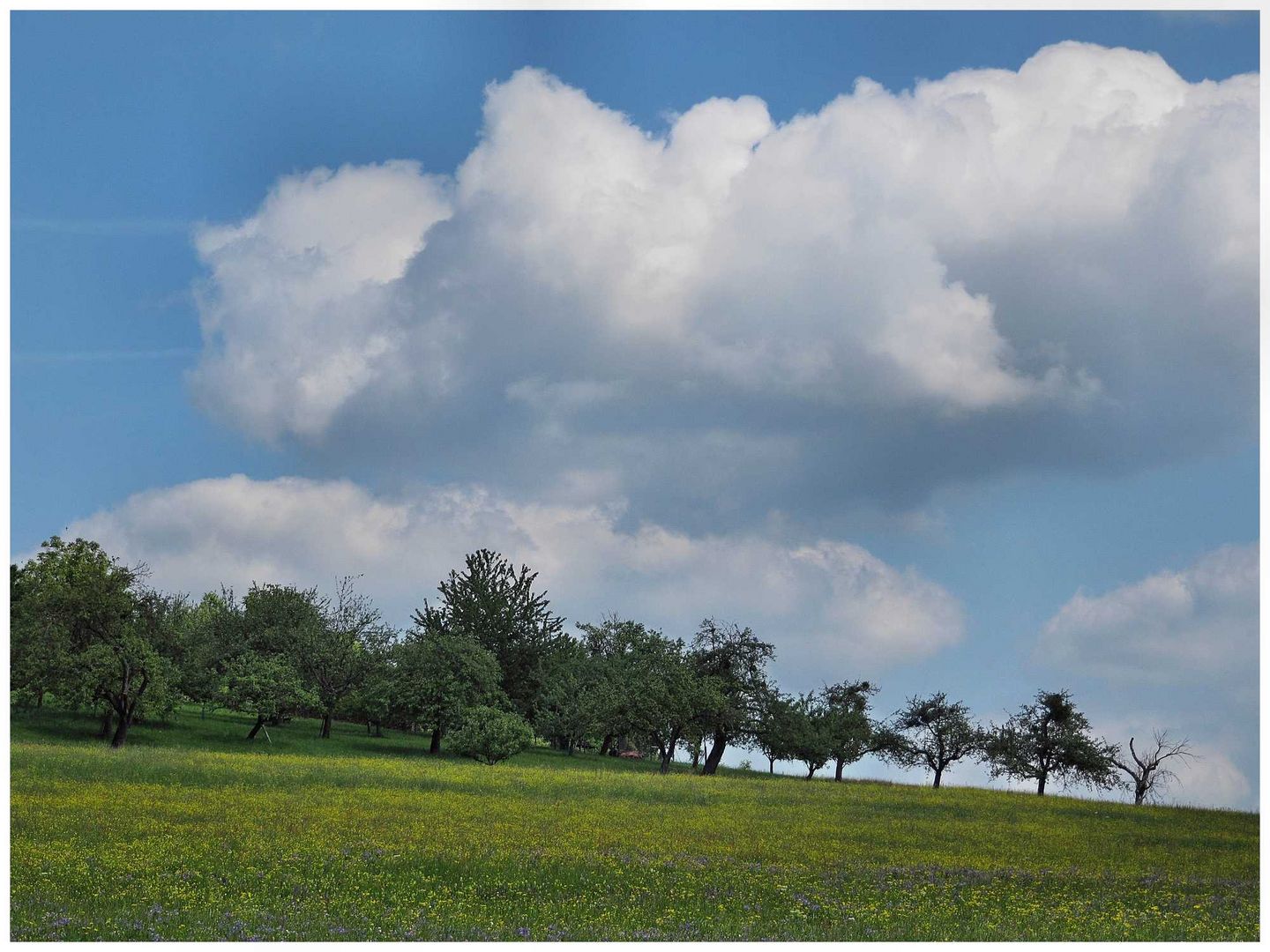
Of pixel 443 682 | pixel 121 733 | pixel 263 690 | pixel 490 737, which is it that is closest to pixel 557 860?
pixel 490 737

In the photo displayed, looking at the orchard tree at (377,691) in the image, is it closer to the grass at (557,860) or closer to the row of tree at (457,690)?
the row of tree at (457,690)

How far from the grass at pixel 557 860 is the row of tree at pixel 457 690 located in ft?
36.6

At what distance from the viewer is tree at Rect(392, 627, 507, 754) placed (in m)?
59.9

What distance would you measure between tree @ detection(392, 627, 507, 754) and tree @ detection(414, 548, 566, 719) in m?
11.1

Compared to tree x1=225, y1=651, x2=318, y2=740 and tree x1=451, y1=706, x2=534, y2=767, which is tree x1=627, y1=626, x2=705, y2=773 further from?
tree x1=225, y1=651, x2=318, y2=740

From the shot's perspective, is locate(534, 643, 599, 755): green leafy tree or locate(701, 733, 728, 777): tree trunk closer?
locate(701, 733, 728, 777): tree trunk

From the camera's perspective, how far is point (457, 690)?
198ft

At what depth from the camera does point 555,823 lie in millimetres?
28172

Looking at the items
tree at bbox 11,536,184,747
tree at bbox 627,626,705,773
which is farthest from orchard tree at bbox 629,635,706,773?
tree at bbox 11,536,184,747

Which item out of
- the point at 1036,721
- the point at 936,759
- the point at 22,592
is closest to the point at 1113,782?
the point at 1036,721

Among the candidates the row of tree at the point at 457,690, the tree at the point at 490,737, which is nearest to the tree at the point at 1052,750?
the row of tree at the point at 457,690

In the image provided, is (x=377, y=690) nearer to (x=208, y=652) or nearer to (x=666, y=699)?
(x=208, y=652)

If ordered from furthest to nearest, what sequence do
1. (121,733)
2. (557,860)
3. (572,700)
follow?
(572,700), (121,733), (557,860)

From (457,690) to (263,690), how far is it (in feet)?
34.3
